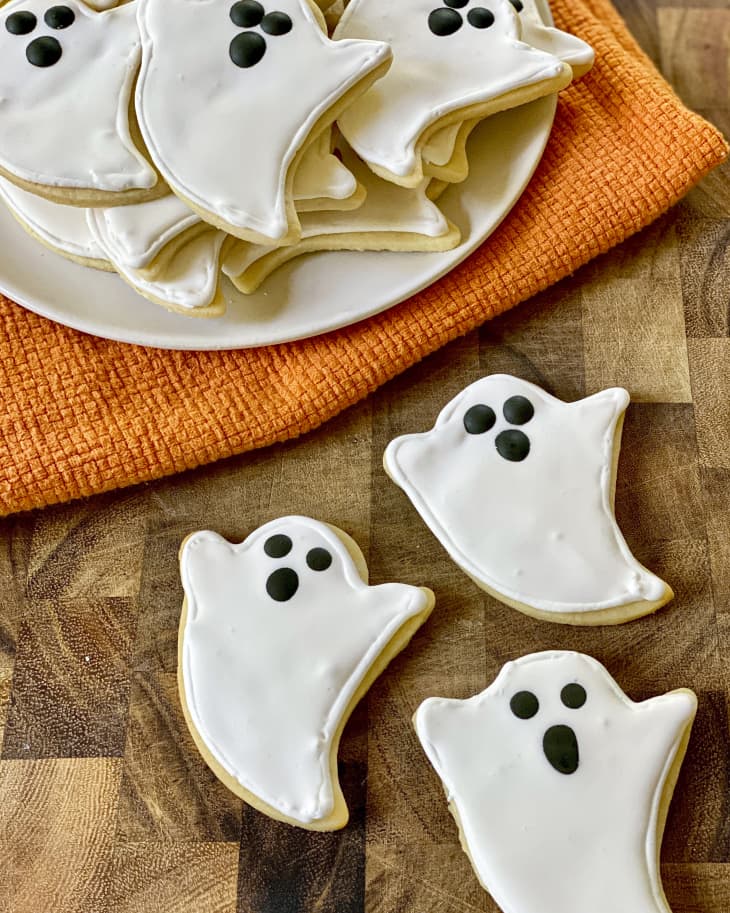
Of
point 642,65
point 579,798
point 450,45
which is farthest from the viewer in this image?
point 642,65

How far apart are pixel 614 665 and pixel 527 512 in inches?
5.4

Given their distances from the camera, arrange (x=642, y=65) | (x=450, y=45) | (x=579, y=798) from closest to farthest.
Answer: (x=579, y=798) < (x=450, y=45) < (x=642, y=65)

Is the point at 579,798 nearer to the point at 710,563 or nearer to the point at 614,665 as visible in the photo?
the point at 614,665

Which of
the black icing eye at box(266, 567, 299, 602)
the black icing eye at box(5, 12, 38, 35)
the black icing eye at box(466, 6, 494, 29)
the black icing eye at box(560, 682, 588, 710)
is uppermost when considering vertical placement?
the black icing eye at box(5, 12, 38, 35)

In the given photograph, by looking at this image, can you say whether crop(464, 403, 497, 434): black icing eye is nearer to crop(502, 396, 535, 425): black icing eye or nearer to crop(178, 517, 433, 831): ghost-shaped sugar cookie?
crop(502, 396, 535, 425): black icing eye

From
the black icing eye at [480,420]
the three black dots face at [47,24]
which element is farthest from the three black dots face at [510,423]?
the three black dots face at [47,24]

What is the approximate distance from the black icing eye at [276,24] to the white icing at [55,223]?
22 cm

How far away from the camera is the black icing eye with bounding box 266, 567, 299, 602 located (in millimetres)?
710

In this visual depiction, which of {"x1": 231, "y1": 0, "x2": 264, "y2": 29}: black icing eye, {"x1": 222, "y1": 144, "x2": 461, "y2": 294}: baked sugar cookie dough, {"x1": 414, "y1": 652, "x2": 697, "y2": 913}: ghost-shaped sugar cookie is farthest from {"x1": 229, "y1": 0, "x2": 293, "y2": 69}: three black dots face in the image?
{"x1": 414, "y1": 652, "x2": 697, "y2": 913}: ghost-shaped sugar cookie

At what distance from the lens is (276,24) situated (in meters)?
0.72

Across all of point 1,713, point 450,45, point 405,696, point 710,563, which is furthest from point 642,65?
point 1,713

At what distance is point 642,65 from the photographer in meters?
0.88

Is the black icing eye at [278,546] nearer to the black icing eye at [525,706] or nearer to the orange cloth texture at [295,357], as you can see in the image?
the orange cloth texture at [295,357]

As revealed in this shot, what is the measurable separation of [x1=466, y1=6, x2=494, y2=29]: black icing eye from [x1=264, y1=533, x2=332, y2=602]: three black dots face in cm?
46
